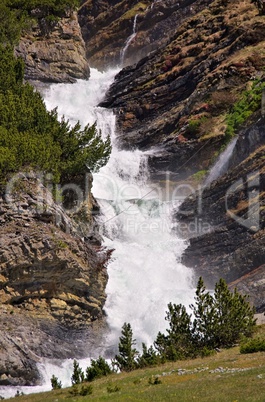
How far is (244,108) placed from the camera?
155 feet

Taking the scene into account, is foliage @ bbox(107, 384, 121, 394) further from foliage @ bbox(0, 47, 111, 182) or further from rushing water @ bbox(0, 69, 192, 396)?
foliage @ bbox(0, 47, 111, 182)

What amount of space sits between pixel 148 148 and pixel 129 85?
1103 centimetres

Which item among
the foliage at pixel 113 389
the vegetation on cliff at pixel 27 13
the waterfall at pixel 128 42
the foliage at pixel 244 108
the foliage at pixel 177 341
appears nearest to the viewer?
the foliage at pixel 113 389

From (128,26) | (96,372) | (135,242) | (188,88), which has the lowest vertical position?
(96,372)

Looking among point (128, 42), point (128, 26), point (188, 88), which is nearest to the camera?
A: point (188, 88)

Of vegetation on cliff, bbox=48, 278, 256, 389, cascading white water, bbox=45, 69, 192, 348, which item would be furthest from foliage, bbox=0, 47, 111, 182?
vegetation on cliff, bbox=48, 278, 256, 389

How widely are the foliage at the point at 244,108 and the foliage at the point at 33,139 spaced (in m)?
13.8

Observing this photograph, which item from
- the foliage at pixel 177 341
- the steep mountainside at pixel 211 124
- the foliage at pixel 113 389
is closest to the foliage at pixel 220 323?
the foliage at pixel 177 341

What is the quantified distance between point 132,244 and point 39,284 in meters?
14.2

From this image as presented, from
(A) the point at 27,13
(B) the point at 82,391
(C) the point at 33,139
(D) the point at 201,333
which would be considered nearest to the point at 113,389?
(B) the point at 82,391

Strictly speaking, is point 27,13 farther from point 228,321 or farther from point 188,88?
point 228,321

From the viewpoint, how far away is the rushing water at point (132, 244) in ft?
105

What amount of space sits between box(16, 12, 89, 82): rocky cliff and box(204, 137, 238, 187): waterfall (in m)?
24.8

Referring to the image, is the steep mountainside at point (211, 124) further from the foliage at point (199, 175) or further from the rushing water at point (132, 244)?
the rushing water at point (132, 244)
